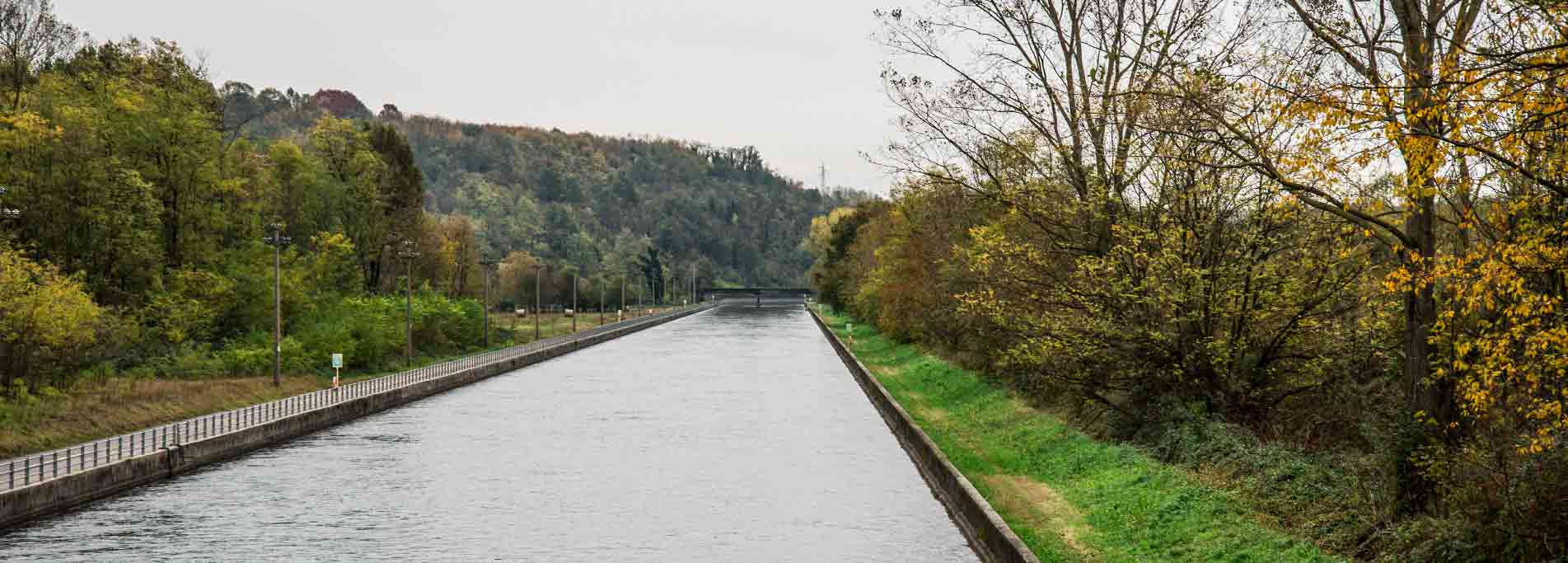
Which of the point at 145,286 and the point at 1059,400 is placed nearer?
the point at 1059,400

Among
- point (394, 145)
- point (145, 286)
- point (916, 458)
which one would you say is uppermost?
point (394, 145)

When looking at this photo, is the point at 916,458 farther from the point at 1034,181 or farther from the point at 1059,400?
the point at 1034,181

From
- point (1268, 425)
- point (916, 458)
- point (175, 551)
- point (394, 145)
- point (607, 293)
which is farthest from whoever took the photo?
point (607, 293)

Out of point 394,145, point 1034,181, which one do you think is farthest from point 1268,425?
point 394,145

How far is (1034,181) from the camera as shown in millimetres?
27781

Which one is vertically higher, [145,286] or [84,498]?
[145,286]

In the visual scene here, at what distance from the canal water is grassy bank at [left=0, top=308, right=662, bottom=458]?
157 inches

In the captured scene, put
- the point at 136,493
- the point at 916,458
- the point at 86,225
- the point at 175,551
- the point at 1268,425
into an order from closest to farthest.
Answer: the point at 175,551
the point at 1268,425
the point at 136,493
the point at 916,458
the point at 86,225

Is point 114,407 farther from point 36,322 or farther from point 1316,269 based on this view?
point 1316,269

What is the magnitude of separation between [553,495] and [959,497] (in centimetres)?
790

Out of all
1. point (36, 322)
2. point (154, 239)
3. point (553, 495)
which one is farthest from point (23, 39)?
point (553, 495)

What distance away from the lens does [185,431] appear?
33375 mm

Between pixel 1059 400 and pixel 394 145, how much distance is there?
7607cm

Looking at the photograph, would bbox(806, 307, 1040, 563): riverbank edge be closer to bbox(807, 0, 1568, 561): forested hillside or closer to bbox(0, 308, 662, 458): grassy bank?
bbox(807, 0, 1568, 561): forested hillside
